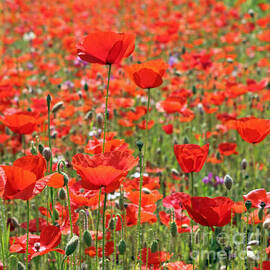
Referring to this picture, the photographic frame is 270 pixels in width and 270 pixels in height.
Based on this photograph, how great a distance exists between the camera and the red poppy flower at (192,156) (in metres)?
1.64

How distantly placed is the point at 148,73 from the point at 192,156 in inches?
15.2

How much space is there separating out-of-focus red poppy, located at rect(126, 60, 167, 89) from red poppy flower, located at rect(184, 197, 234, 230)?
57 centimetres

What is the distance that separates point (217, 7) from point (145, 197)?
526 cm

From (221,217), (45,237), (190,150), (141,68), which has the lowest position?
(45,237)

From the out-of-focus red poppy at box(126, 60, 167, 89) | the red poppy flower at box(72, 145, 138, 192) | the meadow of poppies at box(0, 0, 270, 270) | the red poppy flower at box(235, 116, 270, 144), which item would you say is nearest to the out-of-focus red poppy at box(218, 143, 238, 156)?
the meadow of poppies at box(0, 0, 270, 270)

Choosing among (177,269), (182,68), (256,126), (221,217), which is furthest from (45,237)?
(182,68)

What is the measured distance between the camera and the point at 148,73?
179 centimetres

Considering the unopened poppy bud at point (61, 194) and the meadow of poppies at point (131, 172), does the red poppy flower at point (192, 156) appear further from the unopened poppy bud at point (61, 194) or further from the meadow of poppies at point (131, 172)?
the unopened poppy bud at point (61, 194)

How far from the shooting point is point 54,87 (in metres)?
5.05

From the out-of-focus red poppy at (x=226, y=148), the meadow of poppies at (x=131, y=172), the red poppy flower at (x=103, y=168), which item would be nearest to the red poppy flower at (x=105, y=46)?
the meadow of poppies at (x=131, y=172)

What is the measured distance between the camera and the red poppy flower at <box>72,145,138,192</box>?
4.17ft

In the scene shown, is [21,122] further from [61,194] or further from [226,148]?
[226,148]

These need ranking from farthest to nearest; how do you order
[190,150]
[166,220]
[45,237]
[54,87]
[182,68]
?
[54,87]
[182,68]
[166,220]
[190,150]
[45,237]

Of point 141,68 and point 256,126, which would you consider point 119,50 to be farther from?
point 256,126
